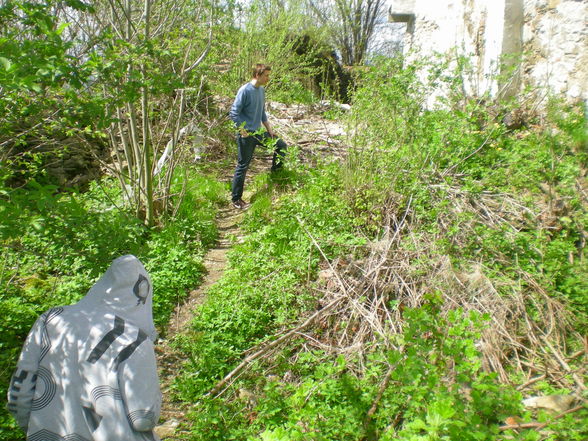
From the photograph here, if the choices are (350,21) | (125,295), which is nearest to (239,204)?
(125,295)

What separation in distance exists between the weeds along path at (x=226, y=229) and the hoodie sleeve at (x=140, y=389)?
1282mm

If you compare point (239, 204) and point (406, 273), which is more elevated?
point (239, 204)

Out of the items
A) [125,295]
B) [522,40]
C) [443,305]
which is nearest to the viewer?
[125,295]

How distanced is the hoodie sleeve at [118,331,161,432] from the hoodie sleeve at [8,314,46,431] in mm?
432

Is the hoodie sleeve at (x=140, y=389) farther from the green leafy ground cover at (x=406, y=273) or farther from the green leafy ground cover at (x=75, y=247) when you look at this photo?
the green leafy ground cover at (x=75, y=247)

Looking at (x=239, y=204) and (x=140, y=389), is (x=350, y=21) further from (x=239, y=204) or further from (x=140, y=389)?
(x=140, y=389)

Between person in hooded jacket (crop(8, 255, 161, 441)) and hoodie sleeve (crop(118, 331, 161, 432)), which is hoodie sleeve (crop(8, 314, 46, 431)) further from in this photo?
hoodie sleeve (crop(118, 331, 161, 432))

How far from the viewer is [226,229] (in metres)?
5.85

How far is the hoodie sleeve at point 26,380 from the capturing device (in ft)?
6.47

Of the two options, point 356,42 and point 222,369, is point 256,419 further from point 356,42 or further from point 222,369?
point 356,42

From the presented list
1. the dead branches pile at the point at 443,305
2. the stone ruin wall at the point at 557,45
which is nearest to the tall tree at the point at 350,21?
the stone ruin wall at the point at 557,45

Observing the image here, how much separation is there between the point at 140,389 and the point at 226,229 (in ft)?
13.2

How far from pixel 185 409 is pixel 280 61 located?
7.80 m

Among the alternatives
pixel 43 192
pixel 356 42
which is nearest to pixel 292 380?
pixel 43 192
